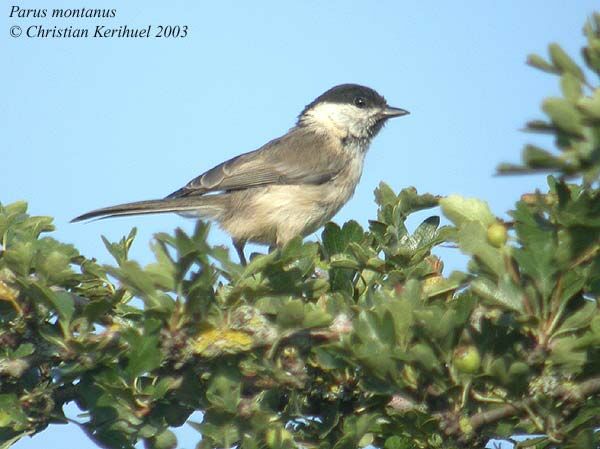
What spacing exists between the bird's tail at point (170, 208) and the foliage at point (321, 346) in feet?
8.69

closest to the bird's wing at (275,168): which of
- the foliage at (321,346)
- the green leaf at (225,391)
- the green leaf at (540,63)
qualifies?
the foliage at (321,346)

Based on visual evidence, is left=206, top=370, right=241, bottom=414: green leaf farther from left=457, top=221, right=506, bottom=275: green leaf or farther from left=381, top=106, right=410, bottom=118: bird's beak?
left=381, top=106, right=410, bottom=118: bird's beak

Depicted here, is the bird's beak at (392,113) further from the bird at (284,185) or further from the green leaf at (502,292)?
the green leaf at (502,292)

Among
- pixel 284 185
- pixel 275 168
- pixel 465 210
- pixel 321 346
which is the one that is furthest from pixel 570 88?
pixel 275 168

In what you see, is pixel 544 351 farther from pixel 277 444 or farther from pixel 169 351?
pixel 169 351

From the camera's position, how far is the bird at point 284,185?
6363 millimetres

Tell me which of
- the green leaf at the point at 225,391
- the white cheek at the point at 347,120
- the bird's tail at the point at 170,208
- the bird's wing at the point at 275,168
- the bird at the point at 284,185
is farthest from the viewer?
the white cheek at the point at 347,120

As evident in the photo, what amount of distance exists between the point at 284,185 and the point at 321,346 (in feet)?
13.8

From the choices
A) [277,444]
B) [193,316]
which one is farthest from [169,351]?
[277,444]

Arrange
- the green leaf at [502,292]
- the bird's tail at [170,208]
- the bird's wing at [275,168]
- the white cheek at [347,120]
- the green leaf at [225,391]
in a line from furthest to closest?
the white cheek at [347,120]
the bird's wing at [275,168]
the bird's tail at [170,208]
the green leaf at [225,391]
the green leaf at [502,292]

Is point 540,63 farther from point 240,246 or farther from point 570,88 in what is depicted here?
point 240,246

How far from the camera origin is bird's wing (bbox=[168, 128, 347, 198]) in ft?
21.3

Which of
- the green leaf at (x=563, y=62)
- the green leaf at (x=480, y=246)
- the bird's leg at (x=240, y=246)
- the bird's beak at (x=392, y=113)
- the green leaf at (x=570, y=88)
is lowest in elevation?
the bird's leg at (x=240, y=246)

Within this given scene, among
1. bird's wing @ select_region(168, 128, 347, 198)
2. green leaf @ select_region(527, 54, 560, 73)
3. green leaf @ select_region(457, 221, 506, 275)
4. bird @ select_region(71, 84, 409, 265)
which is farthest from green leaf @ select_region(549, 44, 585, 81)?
bird's wing @ select_region(168, 128, 347, 198)
